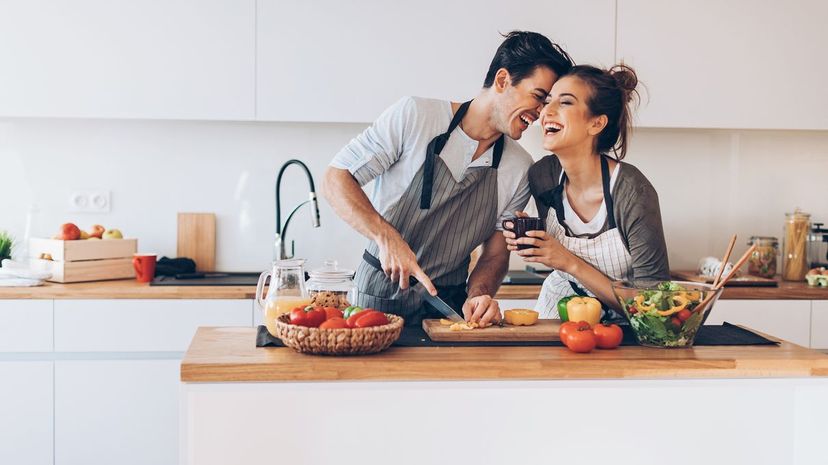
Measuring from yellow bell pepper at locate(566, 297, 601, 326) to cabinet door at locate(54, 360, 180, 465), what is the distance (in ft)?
5.64

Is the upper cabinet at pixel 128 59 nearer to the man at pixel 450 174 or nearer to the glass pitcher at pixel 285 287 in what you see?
the man at pixel 450 174

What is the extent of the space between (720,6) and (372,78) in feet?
4.84

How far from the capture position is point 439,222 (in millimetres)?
2678

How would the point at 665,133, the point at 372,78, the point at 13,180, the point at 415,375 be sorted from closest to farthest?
the point at 415,375 < the point at 372,78 < the point at 13,180 < the point at 665,133

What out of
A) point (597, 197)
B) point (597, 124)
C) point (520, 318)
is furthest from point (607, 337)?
point (597, 124)

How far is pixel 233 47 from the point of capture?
3.44 meters

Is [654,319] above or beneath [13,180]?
beneath

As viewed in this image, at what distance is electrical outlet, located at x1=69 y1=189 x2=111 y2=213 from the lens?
3787mm

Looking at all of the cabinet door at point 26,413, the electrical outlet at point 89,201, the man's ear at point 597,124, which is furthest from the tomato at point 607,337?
the electrical outlet at point 89,201

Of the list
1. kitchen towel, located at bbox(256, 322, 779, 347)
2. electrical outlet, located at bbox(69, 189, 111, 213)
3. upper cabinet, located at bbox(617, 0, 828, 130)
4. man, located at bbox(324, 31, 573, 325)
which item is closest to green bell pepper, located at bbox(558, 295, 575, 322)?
kitchen towel, located at bbox(256, 322, 779, 347)

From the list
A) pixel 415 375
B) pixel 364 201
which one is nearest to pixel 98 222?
pixel 364 201

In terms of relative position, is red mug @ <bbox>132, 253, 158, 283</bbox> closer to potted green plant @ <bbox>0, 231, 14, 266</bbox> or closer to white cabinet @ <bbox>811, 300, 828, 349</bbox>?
potted green plant @ <bbox>0, 231, 14, 266</bbox>

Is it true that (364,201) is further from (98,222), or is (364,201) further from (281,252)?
(98,222)

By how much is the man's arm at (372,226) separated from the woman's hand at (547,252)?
10.5 inches
